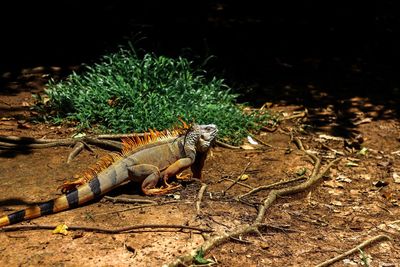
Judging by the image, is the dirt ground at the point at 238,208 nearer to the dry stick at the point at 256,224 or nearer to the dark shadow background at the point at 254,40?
the dry stick at the point at 256,224

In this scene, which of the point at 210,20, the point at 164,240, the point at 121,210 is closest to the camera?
the point at 164,240

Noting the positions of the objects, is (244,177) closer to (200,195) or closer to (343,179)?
(200,195)

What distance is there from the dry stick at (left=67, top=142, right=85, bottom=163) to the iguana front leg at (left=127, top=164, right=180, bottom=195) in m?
1.10

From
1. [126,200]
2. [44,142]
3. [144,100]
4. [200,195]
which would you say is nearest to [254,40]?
[144,100]

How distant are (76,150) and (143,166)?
1.23 m

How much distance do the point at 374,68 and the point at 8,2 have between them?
277 inches

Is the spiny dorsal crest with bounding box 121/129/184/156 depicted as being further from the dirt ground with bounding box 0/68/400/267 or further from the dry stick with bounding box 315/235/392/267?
the dry stick with bounding box 315/235/392/267

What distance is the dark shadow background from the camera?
30.5ft

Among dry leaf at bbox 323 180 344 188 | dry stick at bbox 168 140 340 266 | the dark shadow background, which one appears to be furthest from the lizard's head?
the dark shadow background

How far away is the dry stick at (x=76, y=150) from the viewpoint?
245 inches

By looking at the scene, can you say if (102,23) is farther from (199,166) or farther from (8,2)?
(199,166)

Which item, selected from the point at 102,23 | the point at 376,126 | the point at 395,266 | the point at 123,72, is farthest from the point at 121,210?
the point at 102,23

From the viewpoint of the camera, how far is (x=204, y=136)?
5.64 metres

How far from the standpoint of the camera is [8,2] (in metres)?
11.9
